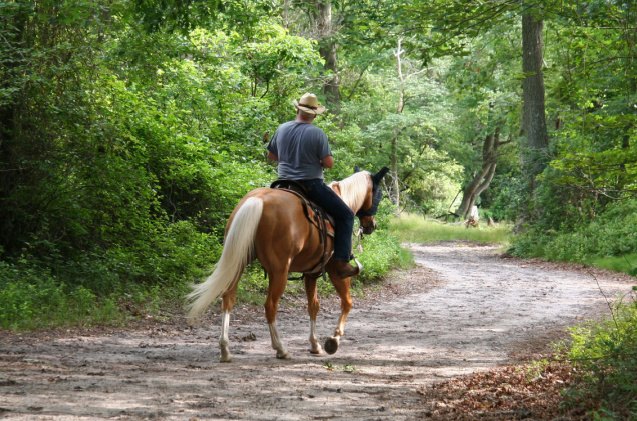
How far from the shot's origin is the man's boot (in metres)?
9.87

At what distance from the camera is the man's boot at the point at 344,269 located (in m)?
9.87

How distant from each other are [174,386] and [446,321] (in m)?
7.03

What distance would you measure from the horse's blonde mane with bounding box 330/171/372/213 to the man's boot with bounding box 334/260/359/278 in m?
0.84

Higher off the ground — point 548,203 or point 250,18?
point 250,18

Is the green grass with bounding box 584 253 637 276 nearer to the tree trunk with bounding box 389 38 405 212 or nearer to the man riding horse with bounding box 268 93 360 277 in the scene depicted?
the man riding horse with bounding box 268 93 360 277

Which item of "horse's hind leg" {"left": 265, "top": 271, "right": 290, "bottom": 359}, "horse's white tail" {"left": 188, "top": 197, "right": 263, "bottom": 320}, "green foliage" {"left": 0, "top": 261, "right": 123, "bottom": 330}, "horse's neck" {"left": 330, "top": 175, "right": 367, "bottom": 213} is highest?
"horse's neck" {"left": 330, "top": 175, "right": 367, "bottom": 213}

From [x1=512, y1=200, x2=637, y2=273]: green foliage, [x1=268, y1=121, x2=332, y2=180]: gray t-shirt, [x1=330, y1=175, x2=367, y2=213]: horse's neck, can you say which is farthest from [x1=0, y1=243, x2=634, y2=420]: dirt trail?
[x1=512, y1=200, x2=637, y2=273]: green foliage

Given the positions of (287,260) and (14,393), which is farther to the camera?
(287,260)

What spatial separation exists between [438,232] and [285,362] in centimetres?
3414

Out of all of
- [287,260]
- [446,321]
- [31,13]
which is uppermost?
[31,13]

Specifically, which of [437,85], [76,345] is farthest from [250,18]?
[437,85]

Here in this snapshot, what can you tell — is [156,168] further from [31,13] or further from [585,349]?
[585,349]

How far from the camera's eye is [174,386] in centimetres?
673

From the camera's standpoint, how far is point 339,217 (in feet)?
31.9
